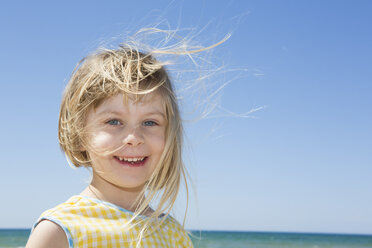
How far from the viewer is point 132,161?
1810 mm

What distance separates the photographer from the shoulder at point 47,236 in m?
1.46

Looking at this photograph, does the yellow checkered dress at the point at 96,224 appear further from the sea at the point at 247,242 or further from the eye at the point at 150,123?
the sea at the point at 247,242

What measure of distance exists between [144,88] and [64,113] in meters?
0.36

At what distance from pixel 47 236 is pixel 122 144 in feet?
1.46

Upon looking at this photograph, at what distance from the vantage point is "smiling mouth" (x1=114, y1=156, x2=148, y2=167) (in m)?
1.78

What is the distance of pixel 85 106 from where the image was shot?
1809 mm

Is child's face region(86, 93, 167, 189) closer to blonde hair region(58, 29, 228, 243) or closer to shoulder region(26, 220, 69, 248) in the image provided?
blonde hair region(58, 29, 228, 243)

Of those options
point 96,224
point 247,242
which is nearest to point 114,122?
point 96,224

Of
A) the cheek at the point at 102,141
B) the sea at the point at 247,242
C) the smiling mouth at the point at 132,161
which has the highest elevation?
the cheek at the point at 102,141

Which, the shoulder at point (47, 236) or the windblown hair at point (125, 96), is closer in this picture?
the shoulder at point (47, 236)

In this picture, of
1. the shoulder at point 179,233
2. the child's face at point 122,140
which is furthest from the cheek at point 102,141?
the shoulder at point 179,233

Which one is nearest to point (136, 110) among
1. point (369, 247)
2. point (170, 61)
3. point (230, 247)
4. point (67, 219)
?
point (170, 61)

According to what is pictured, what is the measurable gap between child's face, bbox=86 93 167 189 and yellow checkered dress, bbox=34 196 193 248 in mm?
119

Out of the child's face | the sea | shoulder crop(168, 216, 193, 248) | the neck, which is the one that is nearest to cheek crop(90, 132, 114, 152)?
the child's face
